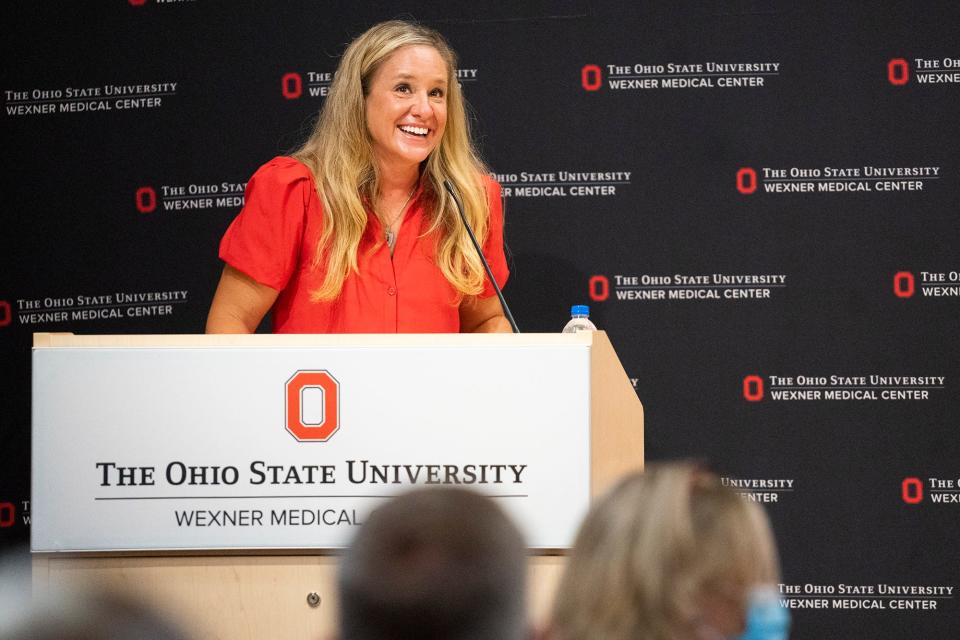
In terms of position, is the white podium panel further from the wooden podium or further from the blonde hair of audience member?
the blonde hair of audience member

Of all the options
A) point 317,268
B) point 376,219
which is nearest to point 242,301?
point 317,268

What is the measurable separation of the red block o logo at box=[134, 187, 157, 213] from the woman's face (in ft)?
5.25

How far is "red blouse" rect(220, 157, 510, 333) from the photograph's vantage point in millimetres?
2936

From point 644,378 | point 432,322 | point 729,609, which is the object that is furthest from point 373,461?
point 644,378

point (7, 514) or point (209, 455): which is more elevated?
point (209, 455)

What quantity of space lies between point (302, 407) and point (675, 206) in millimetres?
2455

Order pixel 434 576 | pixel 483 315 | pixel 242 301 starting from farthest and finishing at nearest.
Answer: pixel 483 315, pixel 242 301, pixel 434 576

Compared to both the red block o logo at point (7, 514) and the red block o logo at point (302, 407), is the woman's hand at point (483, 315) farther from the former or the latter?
the red block o logo at point (7, 514)

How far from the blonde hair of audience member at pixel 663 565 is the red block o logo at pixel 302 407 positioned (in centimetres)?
112

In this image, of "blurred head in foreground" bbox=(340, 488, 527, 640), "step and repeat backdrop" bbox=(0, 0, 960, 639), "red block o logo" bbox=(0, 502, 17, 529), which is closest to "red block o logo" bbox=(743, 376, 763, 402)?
"step and repeat backdrop" bbox=(0, 0, 960, 639)

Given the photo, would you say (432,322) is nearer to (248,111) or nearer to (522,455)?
(522,455)

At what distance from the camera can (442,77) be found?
313cm

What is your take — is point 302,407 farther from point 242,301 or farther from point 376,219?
point 376,219

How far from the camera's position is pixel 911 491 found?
429 cm
